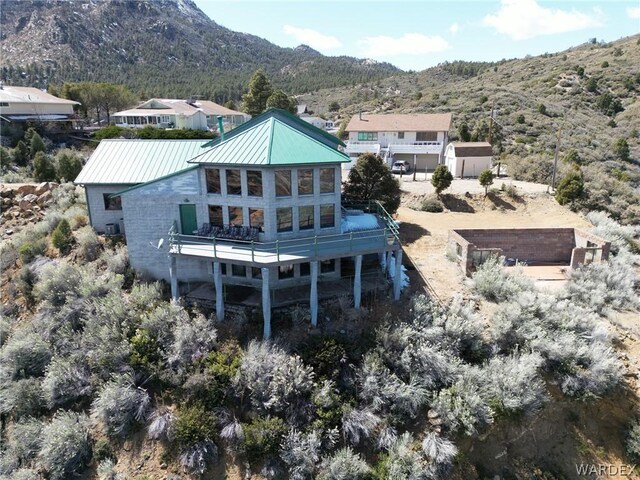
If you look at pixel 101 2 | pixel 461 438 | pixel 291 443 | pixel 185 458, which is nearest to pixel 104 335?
pixel 185 458

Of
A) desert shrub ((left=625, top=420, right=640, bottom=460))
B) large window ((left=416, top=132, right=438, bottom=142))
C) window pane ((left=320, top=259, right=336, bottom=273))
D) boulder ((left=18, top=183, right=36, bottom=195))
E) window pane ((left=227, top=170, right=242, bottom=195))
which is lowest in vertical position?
desert shrub ((left=625, top=420, right=640, bottom=460))

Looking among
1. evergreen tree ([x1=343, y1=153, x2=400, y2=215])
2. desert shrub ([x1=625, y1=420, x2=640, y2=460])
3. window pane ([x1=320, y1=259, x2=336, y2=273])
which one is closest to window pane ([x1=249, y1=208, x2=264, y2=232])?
window pane ([x1=320, y1=259, x2=336, y2=273])

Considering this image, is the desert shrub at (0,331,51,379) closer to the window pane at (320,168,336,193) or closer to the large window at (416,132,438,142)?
the window pane at (320,168,336,193)

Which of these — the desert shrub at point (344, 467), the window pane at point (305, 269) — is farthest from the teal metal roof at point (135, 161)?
the desert shrub at point (344, 467)

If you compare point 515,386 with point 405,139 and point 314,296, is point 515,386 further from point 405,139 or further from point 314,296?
point 405,139

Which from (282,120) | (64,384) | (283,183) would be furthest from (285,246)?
(64,384)

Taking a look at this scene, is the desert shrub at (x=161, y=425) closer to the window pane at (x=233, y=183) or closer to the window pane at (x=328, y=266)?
the window pane at (x=328, y=266)

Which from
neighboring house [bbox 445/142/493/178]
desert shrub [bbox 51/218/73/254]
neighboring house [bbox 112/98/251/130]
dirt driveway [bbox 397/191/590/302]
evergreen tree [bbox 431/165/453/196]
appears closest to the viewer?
desert shrub [bbox 51/218/73/254]
